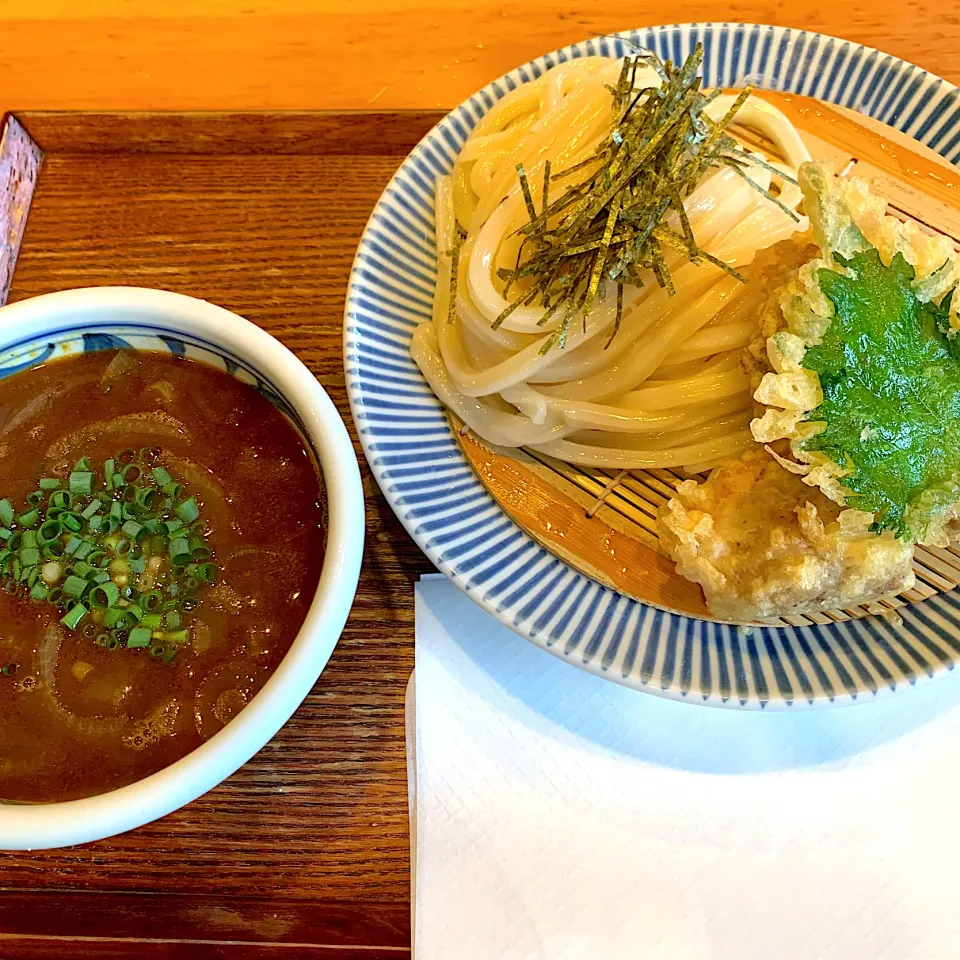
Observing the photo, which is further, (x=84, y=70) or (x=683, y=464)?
(x=84, y=70)

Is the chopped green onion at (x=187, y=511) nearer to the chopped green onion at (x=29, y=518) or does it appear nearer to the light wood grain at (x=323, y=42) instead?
the chopped green onion at (x=29, y=518)

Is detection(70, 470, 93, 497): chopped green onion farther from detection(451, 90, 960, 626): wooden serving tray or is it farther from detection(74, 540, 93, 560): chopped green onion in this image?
detection(451, 90, 960, 626): wooden serving tray

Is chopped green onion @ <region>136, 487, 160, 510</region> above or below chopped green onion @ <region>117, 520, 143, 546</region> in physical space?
above

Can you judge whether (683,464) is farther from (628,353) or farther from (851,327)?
(851,327)

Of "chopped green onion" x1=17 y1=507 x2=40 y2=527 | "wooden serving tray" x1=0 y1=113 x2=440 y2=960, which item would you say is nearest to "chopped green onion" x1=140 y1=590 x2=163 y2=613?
"chopped green onion" x1=17 y1=507 x2=40 y2=527

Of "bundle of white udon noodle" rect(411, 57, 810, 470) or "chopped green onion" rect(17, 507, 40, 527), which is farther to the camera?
"bundle of white udon noodle" rect(411, 57, 810, 470)

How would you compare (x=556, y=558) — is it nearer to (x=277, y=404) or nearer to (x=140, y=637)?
(x=277, y=404)

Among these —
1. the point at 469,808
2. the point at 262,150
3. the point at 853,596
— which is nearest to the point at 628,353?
the point at 853,596
